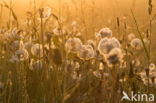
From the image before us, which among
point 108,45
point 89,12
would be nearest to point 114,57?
Result: point 108,45

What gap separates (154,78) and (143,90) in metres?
0.30

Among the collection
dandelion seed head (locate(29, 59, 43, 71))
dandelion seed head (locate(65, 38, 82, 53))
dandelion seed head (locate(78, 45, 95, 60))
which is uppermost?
dandelion seed head (locate(65, 38, 82, 53))

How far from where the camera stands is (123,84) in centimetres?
212

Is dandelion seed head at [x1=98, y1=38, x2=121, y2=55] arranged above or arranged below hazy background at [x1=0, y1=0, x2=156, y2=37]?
below

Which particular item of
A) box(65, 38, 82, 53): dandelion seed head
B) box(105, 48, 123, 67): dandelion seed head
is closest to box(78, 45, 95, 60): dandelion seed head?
box(65, 38, 82, 53): dandelion seed head

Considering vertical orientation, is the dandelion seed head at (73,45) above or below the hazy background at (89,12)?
below

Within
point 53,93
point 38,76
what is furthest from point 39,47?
point 53,93

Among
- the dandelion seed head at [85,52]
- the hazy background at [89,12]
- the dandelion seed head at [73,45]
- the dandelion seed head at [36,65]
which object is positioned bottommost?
the dandelion seed head at [36,65]

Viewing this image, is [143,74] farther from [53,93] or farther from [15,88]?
[15,88]

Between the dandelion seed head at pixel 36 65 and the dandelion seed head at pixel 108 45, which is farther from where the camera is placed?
the dandelion seed head at pixel 36 65

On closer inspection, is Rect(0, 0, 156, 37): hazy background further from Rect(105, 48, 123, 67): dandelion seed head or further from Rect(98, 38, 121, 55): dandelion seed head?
Rect(105, 48, 123, 67): dandelion seed head

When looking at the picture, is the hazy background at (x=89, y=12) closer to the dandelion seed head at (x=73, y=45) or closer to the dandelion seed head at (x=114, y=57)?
the dandelion seed head at (x=73, y=45)

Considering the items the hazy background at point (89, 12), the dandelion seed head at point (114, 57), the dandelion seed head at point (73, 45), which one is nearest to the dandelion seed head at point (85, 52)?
the dandelion seed head at point (73, 45)

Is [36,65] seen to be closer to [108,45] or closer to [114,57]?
[108,45]
